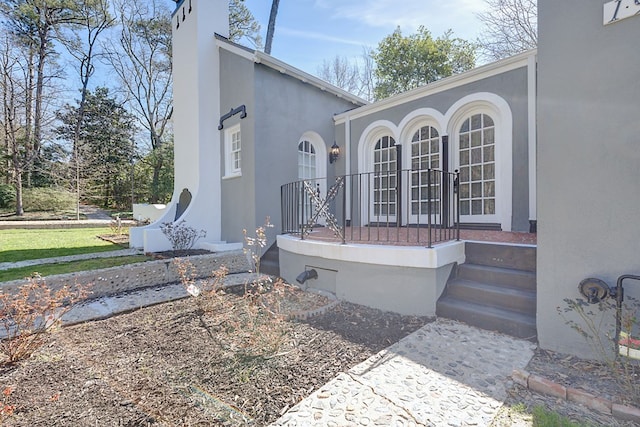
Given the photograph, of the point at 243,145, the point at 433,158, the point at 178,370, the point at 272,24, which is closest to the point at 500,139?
the point at 433,158

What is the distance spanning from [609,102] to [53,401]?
5.67m

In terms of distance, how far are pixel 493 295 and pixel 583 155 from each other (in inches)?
76.6

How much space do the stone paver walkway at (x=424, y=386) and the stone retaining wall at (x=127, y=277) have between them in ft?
13.8

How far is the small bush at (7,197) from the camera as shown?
19125mm

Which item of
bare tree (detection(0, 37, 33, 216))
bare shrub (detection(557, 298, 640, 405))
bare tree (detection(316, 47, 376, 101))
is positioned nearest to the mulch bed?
bare shrub (detection(557, 298, 640, 405))

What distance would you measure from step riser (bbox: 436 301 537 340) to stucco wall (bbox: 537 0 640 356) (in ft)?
0.66

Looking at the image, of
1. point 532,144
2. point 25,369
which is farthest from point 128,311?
point 532,144

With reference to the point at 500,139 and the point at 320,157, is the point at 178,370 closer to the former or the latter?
the point at 500,139

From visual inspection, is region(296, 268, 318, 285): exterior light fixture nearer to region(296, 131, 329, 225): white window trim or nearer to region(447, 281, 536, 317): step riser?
region(447, 281, 536, 317): step riser

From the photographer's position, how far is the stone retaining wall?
16.4ft

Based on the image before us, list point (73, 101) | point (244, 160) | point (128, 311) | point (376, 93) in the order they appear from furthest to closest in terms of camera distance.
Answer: point (73, 101) → point (376, 93) → point (244, 160) → point (128, 311)

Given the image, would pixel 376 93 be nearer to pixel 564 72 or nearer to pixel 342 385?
pixel 564 72

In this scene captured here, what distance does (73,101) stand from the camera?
75.5 ft

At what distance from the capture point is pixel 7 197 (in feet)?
62.8
